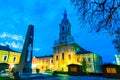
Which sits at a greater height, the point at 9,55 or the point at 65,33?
the point at 65,33

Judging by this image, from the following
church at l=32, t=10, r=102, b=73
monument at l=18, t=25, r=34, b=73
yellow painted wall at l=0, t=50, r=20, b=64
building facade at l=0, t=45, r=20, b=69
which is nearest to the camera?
monument at l=18, t=25, r=34, b=73

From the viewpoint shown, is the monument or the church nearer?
the monument

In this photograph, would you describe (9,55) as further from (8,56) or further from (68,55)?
(68,55)

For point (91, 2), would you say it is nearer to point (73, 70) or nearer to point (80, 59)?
point (73, 70)

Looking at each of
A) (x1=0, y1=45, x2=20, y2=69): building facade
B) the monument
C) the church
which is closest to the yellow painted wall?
(x1=0, y1=45, x2=20, y2=69): building facade

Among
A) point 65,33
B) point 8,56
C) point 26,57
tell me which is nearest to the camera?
point 26,57

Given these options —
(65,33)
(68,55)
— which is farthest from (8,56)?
(65,33)

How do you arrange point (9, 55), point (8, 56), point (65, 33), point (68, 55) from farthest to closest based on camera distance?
point (65, 33) < point (68, 55) < point (9, 55) < point (8, 56)

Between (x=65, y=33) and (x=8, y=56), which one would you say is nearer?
(x=8, y=56)

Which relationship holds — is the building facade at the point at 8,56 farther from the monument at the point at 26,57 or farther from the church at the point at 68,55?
the monument at the point at 26,57

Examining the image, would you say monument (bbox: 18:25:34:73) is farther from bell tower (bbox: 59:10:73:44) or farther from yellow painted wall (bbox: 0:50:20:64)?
bell tower (bbox: 59:10:73:44)

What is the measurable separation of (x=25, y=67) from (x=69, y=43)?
32.8m

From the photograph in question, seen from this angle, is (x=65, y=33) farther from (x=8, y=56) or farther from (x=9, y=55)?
(x=8, y=56)

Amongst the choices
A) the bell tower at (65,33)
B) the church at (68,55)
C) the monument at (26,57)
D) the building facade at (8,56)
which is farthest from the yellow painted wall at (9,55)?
the monument at (26,57)
